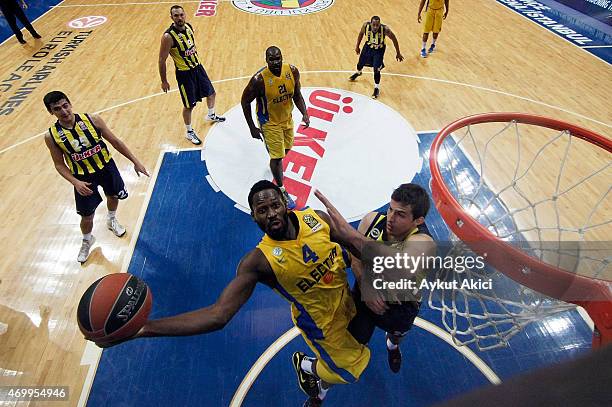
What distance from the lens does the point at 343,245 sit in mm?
2785

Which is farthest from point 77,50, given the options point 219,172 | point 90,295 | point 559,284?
point 559,284

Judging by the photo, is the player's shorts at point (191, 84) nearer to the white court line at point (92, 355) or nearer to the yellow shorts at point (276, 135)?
the yellow shorts at point (276, 135)

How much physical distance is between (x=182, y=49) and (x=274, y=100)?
6.77 feet

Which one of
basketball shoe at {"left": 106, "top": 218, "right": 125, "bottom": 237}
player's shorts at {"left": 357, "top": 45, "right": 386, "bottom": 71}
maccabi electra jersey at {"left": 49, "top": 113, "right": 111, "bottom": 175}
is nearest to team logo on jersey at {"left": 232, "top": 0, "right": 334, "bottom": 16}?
player's shorts at {"left": 357, "top": 45, "right": 386, "bottom": 71}

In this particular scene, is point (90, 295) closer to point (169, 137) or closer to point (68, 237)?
point (68, 237)

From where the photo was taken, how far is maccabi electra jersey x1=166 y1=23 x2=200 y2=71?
5.52 m

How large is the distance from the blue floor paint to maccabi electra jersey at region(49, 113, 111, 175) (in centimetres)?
125

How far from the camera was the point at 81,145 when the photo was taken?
3.80 meters

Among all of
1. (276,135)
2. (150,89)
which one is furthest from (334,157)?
(150,89)

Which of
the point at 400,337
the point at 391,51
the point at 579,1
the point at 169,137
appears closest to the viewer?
the point at 400,337

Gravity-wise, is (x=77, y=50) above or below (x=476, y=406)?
below

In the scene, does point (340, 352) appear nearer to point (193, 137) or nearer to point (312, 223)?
point (312, 223)

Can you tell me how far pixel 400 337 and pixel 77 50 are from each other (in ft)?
35.4

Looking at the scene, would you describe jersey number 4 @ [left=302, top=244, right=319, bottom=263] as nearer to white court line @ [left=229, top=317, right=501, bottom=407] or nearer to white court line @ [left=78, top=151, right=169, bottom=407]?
white court line @ [left=229, top=317, right=501, bottom=407]
